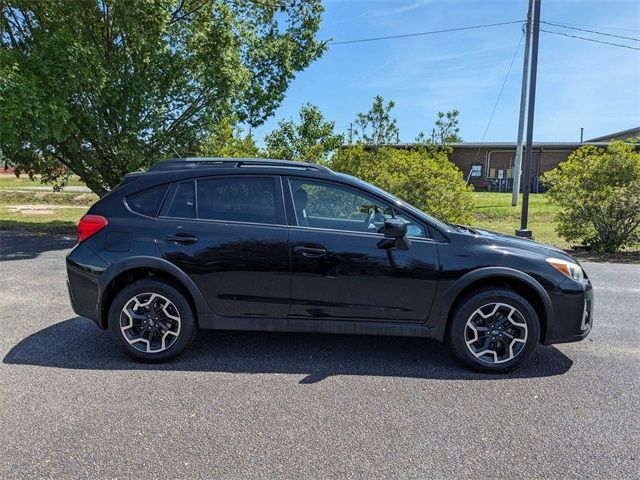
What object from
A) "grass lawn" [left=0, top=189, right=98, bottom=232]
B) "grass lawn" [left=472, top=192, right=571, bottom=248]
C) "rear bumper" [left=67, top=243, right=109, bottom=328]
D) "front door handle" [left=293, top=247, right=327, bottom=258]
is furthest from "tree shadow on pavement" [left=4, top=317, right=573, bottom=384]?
"grass lawn" [left=0, top=189, right=98, bottom=232]

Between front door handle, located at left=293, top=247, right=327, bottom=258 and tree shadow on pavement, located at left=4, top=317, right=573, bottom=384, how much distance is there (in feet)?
3.11

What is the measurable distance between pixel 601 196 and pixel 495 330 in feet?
25.2

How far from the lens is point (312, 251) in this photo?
393 centimetres

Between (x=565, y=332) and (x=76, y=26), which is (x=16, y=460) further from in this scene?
(x=76, y=26)

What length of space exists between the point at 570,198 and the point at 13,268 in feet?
35.6

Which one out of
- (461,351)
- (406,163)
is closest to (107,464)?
(461,351)

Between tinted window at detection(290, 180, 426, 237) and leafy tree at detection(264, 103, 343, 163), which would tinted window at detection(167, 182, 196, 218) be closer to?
tinted window at detection(290, 180, 426, 237)

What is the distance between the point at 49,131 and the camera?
9.88 metres

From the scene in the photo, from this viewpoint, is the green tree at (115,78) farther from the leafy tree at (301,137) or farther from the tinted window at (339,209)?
the tinted window at (339,209)

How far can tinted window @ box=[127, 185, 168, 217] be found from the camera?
4105mm

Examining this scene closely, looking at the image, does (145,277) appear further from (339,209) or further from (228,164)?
(339,209)

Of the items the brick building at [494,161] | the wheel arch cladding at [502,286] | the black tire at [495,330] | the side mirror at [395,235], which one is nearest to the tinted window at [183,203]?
the side mirror at [395,235]

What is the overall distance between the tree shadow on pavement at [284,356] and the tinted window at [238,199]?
1233 mm

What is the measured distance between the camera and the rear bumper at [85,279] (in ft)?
13.1
